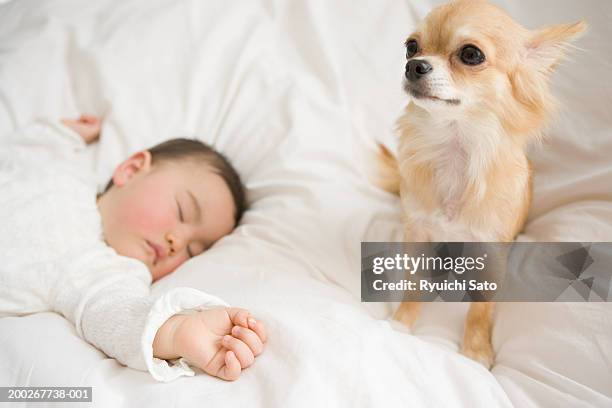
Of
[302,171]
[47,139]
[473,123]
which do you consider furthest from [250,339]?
[47,139]

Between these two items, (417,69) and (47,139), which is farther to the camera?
(47,139)

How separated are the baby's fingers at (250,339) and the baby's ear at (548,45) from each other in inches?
26.6

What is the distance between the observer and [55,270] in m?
1.11

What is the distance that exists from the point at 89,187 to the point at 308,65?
28.0 inches

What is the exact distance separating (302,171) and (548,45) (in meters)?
0.66

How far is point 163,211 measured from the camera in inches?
50.1

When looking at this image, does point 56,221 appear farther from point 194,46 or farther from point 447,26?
point 447,26

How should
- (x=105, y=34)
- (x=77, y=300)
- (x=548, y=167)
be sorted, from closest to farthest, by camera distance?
(x=77, y=300), (x=548, y=167), (x=105, y=34)

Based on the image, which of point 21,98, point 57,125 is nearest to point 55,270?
point 57,125

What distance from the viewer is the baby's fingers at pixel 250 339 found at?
86 centimetres

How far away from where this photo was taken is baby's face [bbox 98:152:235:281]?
1.25 metres

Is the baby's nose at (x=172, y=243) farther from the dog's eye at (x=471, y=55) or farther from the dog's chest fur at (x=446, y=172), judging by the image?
the dog's eye at (x=471, y=55)

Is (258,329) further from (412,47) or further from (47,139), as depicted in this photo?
(47,139)

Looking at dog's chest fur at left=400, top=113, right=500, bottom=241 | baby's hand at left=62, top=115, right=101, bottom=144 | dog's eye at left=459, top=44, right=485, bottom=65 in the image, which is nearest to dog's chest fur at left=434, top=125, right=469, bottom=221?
dog's chest fur at left=400, top=113, right=500, bottom=241
